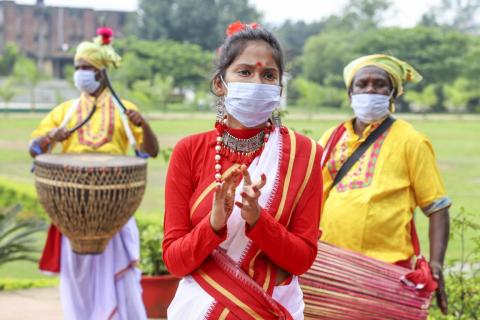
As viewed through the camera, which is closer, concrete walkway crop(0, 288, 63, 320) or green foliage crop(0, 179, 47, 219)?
concrete walkway crop(0, 288, 63, 320)

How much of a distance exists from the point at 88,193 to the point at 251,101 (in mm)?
2786

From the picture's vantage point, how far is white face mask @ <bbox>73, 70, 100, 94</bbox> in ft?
18.6

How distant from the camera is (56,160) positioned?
5.10 meters

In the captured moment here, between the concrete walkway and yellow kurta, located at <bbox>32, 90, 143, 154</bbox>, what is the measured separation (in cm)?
146

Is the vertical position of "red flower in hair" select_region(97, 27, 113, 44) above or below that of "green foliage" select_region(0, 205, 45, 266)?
above

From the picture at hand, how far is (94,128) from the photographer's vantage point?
224 inches

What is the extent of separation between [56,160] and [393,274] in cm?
243

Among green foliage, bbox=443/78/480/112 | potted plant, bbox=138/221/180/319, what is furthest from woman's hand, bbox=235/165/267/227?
green foliage, bbox=443/78/480/112

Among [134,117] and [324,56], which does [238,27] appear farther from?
[324,56]

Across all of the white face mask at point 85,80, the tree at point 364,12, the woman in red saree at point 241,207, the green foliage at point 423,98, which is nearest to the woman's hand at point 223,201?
the woman in red saree at point 241,207

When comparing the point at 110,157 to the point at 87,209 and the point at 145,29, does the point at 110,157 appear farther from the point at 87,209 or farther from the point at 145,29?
the point at 145,29

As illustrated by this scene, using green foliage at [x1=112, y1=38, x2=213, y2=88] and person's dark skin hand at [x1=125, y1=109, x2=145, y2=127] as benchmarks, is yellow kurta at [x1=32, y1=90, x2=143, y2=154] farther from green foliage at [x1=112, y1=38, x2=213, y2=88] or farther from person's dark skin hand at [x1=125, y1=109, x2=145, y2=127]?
green foliage at [x1=112, y1=38, x2=213, y2=88]

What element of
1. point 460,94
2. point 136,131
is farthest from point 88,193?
point 460,94

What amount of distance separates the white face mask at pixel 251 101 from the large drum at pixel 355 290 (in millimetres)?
991
